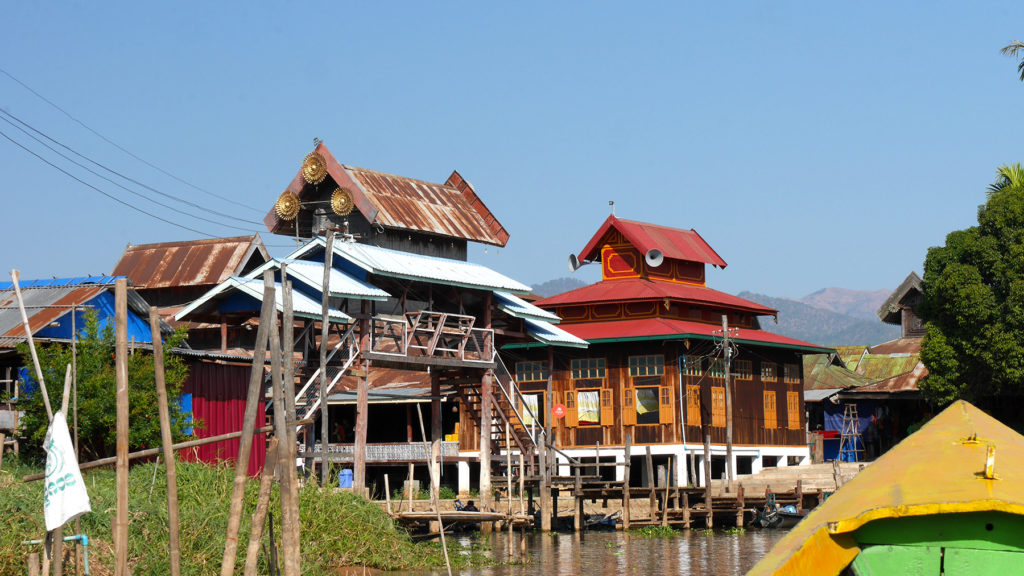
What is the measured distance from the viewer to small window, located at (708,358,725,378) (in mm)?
43594

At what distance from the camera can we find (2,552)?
53.1 ft

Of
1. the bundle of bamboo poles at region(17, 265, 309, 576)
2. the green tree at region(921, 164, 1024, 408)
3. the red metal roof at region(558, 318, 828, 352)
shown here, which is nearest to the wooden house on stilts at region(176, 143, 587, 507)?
the red metal roof at region(558, 318, 828, 352)

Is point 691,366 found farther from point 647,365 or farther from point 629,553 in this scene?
point 629,553

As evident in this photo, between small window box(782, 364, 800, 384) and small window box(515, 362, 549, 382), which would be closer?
small window box(515, 362, 549, 382)

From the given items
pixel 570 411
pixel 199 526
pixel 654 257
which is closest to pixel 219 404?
pixel 199 526

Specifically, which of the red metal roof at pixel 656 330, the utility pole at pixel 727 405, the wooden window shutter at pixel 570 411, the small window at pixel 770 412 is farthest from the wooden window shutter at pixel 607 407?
the small window at pixel 770 412

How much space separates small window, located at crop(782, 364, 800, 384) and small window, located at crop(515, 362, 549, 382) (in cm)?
952

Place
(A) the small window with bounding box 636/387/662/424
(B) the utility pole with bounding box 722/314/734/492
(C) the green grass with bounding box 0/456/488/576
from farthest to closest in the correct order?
(A) the small window with bounding box 636/387/662/424
(B) the utility pole with bounding box 722/314/734/492
(C) the green grass with bounding box 0/456/488/576

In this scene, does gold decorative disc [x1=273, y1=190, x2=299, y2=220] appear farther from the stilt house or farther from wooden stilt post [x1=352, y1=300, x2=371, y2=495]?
the stilt house

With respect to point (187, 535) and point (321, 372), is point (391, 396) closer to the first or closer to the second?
point (321, 372)

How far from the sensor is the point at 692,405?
42.7m

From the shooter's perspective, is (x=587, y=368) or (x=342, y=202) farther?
(x=587, y=368)

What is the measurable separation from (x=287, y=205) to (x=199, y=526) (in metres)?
21.8

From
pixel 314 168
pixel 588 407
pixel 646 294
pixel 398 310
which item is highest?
pixel 314 168
